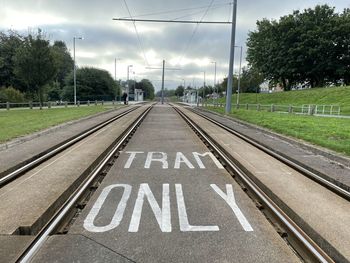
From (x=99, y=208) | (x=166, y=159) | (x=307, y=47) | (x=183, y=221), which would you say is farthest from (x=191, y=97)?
(x=183, y=221)

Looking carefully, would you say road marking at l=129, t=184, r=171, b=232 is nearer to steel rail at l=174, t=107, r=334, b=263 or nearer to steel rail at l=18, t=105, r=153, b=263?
steel rail at l=18, t=105, r=153, b=263

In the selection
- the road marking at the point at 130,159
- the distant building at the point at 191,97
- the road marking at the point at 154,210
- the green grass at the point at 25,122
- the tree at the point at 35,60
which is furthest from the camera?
the distant building at the point at 191,97

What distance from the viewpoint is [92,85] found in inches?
3829

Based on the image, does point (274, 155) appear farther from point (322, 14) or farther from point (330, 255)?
point (322, 14)

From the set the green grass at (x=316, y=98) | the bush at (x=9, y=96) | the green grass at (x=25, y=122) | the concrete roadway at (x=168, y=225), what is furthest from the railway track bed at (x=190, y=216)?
the bush at (x=9, y=96)

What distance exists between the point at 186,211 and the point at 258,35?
3113 inches

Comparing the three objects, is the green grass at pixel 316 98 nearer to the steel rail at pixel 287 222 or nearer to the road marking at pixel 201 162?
the road marking at pixel 201 162

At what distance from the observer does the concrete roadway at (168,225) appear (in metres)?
4.55

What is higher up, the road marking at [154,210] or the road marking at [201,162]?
the road marking at [154,210]

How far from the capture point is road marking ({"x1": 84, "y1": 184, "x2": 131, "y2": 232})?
544cm

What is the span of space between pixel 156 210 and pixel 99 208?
92 cm

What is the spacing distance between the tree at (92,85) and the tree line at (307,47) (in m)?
38.4

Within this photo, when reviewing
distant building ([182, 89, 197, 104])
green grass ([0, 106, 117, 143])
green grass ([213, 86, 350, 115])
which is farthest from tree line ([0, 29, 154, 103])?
green grass ([213, 86, 350, 115])

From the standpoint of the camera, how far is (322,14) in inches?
2857
